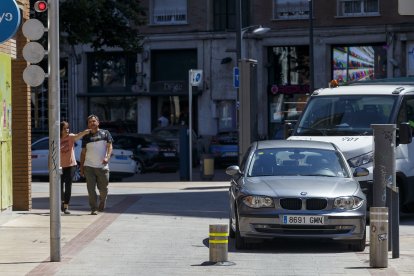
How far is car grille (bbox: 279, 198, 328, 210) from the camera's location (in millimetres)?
14242

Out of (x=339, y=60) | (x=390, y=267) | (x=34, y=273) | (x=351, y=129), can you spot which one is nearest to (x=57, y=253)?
(x=34, y=273)

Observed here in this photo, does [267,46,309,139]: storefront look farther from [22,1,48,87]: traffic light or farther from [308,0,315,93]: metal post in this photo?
[22,1,48,87]: traffic light

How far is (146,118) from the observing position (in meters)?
47.9

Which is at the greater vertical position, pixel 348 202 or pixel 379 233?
pixel 348 202

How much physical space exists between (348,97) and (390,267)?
7617mm

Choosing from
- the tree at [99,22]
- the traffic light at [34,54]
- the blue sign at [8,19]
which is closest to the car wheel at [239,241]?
the traffic light at [34,54]

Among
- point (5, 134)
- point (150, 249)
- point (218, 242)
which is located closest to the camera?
point (218, 242)

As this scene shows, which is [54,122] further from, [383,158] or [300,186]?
[383,158]

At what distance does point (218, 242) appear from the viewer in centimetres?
1292

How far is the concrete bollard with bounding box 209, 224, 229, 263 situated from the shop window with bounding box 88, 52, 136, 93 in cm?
3571

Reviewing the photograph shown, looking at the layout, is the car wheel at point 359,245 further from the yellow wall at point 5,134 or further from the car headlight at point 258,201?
the yellow wall at point 5,134

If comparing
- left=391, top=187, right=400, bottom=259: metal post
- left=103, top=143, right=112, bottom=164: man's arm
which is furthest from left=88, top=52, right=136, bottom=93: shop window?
left=391, top=187, right=400, bottom=259: metal post

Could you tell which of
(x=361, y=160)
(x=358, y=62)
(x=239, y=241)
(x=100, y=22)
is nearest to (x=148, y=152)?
(x=100, y=22)

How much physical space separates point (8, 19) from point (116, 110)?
35093 mm
